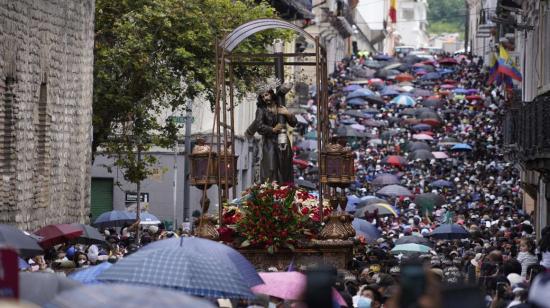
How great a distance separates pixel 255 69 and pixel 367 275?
1589cm

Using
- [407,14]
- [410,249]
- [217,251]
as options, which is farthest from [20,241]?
[407,14]

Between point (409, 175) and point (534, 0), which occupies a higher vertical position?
point (534, 0)

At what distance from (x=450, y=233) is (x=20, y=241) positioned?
16.0m

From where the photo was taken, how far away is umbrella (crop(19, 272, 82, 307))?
10953mm

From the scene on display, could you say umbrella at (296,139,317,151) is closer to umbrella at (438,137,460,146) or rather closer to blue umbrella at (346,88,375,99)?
umbrella at (438,137,460,146)

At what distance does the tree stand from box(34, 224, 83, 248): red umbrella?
11.2 meters

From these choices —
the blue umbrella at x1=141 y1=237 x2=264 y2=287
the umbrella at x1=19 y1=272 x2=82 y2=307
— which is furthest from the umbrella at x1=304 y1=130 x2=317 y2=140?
the umbrella at x1=19 y1=272 x2=82 y2=307

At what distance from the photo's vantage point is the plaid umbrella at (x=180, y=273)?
1204 cm

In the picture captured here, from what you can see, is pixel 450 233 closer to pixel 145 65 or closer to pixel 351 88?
pixel 145 65

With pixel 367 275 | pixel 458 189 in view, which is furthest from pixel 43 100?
pixel 458 189

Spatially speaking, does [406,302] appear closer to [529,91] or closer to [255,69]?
[255,69]

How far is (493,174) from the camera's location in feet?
179

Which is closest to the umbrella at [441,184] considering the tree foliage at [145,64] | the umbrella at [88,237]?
the tree foliage at [145,64]

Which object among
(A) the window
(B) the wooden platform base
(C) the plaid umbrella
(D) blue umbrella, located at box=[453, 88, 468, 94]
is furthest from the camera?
(A) the window
